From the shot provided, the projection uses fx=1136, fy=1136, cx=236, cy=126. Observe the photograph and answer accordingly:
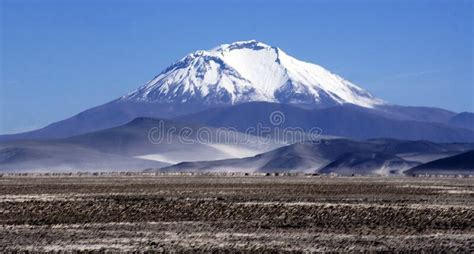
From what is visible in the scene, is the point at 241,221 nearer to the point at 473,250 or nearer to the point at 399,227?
the point at 399,227

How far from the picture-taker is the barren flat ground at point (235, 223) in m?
28.5

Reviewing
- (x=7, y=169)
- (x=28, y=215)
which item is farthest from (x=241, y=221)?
(x=7, y=169)

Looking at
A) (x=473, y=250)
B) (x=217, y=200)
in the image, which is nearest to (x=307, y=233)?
(x=473, y=250)

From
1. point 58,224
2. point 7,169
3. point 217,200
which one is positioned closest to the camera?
point 58,224

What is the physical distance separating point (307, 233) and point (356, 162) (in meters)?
118

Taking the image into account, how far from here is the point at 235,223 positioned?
3431 centimetres

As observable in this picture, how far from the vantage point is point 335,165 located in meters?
149

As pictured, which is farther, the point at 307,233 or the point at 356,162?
the point at 356,162

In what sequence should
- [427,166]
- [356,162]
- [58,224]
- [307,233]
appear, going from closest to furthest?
1. [307,233]
2. [58,224]
3. [427,166]
4. [356,162]

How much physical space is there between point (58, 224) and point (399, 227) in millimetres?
10109

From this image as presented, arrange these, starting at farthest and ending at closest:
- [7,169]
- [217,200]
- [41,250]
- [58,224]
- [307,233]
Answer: [7,169] → [217,200] → [58,224] → [307,233] → [41,250]

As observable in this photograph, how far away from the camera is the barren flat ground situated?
2850cm

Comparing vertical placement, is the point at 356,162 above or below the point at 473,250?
above

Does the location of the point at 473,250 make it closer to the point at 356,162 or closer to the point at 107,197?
the point at 107,197
